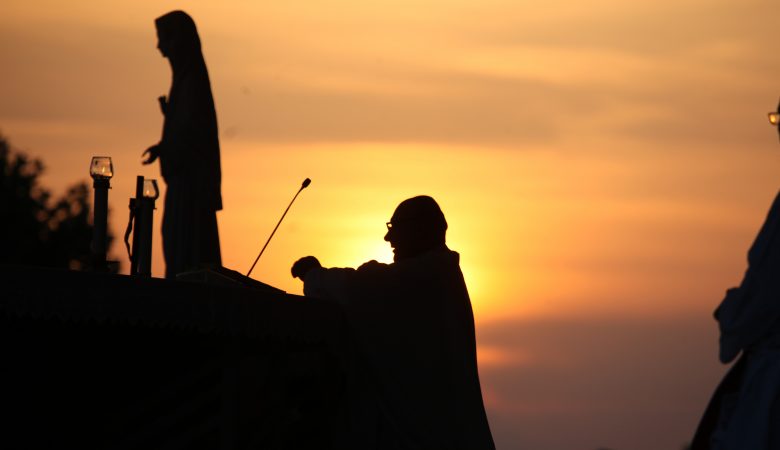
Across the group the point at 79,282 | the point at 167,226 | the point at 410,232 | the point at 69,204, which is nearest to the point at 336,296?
the point at 410,232

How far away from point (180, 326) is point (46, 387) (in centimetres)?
122

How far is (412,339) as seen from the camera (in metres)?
9.67

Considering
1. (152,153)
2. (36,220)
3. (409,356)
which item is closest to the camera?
(409,356)

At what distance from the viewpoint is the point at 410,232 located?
9.90 meters

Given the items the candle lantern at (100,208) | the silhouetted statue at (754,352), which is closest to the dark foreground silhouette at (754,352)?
the silhouetted statue at (754,352)

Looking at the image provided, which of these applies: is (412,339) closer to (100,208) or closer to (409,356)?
(409,356)

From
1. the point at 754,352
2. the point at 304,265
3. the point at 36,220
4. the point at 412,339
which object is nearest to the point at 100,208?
the point at 304,265

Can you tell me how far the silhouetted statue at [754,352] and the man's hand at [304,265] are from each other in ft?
8.52

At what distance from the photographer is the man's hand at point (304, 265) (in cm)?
973

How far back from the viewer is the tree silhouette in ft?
161

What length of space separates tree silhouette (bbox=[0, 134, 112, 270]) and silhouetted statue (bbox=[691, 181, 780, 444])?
41049 millimetres

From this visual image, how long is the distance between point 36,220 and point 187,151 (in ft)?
128

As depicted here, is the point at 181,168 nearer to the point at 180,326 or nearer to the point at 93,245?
the point at 93,245

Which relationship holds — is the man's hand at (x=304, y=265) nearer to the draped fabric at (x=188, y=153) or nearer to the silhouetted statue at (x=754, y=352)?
the silhouetted statue at (x=754, y=352)
